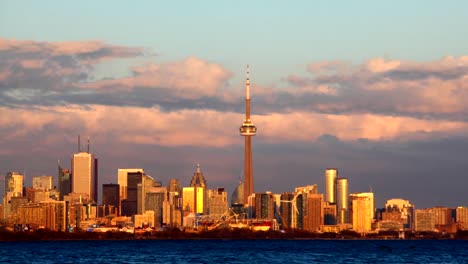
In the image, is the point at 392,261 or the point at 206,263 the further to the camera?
the point at 392,261

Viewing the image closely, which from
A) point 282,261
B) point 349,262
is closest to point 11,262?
point 282,261

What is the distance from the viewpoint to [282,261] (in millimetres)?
146000

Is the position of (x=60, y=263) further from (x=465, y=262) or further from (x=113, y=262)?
(x=465, y=262)

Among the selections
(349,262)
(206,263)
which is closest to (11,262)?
(206,263)

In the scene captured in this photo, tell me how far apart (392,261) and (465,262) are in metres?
11.2

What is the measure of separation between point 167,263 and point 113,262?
770 cm

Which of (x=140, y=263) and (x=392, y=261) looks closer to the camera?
(x=140, y=263)

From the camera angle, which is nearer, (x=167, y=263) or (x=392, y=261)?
(x=167, y=263)

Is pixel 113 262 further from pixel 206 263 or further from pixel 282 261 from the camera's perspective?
pixel 282 261

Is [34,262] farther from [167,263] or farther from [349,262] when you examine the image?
[349,262]

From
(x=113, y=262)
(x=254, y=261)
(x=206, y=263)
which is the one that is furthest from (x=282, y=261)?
(x=113, y=262)

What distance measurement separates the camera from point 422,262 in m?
144

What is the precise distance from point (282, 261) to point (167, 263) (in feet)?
58.7

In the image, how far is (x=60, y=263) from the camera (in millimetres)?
137125
